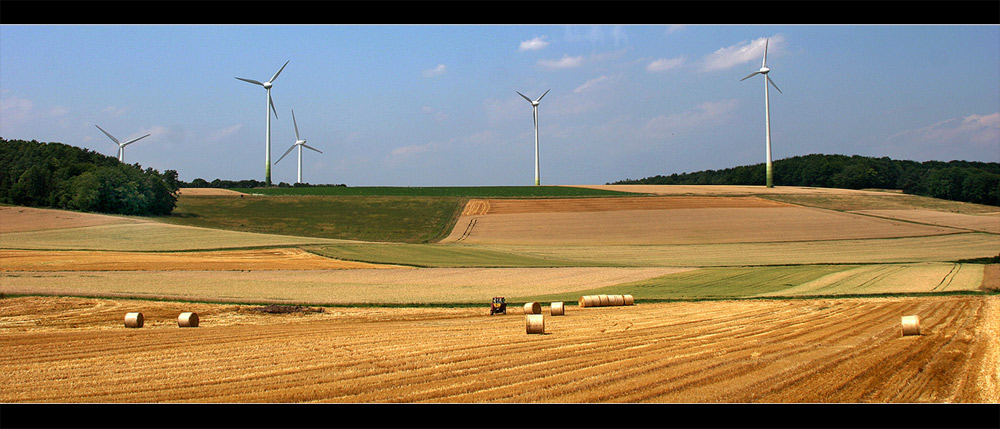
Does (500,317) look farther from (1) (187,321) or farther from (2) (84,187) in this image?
(2) (84,187)

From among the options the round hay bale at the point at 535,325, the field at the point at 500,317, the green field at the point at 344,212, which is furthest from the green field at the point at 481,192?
the round hay bale at the point at 535,325

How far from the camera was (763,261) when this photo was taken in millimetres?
50281

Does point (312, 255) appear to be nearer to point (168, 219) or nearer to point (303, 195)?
point (168, 219)

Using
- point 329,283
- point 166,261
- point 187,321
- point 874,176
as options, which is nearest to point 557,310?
point 187,321

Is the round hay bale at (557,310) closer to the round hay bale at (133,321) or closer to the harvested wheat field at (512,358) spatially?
the harvested wheat field at (512,358)

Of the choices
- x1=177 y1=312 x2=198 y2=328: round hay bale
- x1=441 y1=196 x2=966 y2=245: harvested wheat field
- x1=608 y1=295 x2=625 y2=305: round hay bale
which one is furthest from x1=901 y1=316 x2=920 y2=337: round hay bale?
x1=441 y1=196 x2=966 y2=245: harvested wheat field

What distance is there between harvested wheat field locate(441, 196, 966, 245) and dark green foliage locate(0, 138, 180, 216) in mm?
38772

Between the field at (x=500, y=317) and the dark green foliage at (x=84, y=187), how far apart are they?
27.8 ft

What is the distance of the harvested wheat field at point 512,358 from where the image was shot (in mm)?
12188

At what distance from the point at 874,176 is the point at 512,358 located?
145m

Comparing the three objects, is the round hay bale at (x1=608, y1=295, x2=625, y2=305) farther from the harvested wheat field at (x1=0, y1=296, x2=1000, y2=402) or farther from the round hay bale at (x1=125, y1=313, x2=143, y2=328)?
the round hay bale at (x1=125, y1=313, x2=143, y2=328)

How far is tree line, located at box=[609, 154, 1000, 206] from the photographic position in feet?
325

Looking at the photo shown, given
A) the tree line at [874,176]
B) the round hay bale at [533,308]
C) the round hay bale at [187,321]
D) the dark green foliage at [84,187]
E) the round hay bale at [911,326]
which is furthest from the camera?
the tree line at [874,176]

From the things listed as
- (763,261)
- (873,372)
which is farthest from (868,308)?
(763,261)
